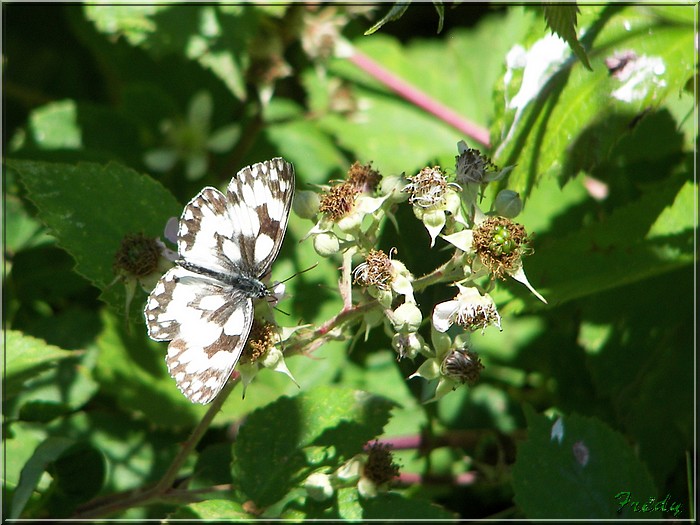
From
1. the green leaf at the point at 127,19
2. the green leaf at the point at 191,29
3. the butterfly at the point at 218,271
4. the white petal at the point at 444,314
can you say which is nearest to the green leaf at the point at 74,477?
the butterfly at the point at 218,271

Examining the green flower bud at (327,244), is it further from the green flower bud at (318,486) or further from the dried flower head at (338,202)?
the green flower bud at (318,486)

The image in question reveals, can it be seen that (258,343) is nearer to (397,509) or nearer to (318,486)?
(318,486)

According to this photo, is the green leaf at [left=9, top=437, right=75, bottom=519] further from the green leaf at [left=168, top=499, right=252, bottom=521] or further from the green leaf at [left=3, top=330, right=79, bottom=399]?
the green leaf at [left=168, top=499, right=252, bottom=521]

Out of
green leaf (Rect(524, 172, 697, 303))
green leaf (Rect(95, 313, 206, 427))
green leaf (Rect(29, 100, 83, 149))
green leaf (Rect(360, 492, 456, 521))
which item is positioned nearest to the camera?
green leaf (Rect(360, 492, 456, 521))

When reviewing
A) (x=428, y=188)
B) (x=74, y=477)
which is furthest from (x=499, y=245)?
(x=74, y=477)

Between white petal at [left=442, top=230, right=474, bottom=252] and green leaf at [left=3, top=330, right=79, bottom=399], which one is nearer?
white petal at [left=442, top=230, right=474, bottom=252]

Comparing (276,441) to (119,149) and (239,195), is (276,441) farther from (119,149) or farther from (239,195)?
(119,149)

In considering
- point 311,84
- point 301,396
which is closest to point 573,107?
point 301,396

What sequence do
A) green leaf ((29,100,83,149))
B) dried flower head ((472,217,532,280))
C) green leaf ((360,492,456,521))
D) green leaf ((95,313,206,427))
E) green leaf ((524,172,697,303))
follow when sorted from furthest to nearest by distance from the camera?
green leaf ((29,100,83,149))
green leaf ((95,313,206,427))
green leaf ((524,172,697,303))
green leaf ((360,492,456,521))
dried flower head ((472,217,532,280))

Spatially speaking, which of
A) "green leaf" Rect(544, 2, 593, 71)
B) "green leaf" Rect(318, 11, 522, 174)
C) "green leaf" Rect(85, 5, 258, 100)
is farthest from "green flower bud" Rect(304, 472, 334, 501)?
"green leaf" Rect(318, 11, 522, 174)
